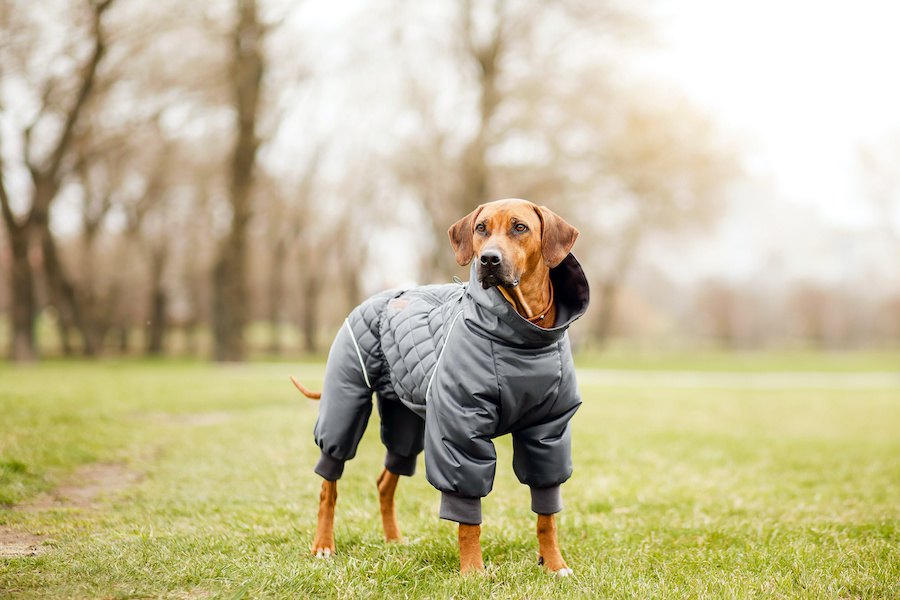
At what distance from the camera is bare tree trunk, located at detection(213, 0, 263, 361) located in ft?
63.3

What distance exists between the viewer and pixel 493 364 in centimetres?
367

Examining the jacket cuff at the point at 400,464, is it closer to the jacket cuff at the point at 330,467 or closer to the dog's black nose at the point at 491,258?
the jacket cuff at the point at 330,467

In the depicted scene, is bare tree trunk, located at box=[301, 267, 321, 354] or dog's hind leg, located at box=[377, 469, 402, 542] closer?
dog's hind leg, located at box=[377, 469, 402, 542]

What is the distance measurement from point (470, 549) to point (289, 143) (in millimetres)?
30405

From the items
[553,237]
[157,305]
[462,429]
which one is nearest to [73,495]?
[462,429]

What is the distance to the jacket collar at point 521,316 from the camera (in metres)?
3.64

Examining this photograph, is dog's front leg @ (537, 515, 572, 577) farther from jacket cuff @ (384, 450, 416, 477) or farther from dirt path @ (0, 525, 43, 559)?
dirt path @ (0, 525, 43, 559)

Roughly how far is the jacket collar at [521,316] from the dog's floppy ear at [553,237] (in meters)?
0.14

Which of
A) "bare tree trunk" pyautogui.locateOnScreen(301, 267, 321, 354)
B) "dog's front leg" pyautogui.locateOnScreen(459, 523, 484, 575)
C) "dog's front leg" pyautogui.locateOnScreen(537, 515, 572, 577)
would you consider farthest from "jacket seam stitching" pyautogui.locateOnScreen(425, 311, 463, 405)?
"bare tree trunk" pyautogui.locateOnScreen(301, 267, 321, 354)

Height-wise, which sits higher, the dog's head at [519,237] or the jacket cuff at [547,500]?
the dog's head at [519,237]

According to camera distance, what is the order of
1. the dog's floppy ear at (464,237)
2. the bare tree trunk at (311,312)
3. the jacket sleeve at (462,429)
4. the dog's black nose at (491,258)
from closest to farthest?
the dog's black nose at (491,258), the jacket sleeve at (462,429), the dog's floppy ear at (464,237), the bare tree trunk at (311,312)

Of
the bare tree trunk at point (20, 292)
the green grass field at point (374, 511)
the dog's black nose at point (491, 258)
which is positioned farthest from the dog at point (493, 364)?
the bare tree trunk at point (20, 292)

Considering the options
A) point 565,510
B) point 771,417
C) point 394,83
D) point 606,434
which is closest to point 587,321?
point 394,83

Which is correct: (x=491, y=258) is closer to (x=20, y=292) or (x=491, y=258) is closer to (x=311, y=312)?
(x=20, y=292)
